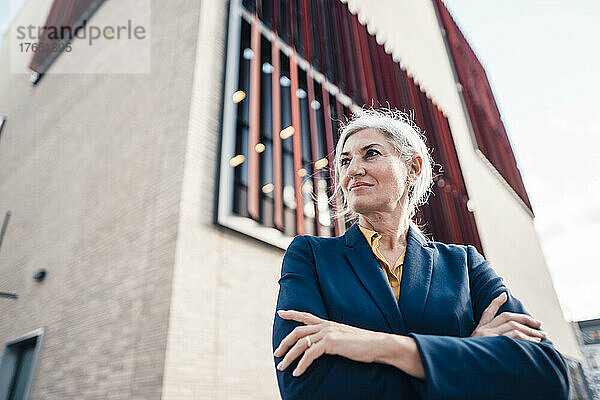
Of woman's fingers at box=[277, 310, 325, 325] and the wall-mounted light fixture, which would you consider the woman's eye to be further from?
the wall-mounted light fixture

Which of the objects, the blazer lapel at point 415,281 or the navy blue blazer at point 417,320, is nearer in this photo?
the navy blue blazer at point 417,320

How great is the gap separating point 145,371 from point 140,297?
0.97 metres

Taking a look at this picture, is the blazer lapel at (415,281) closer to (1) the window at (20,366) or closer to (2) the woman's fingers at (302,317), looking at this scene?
(2) the woman's fingers at (302,317)

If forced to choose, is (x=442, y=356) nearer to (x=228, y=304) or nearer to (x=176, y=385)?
(x=176, y=385)

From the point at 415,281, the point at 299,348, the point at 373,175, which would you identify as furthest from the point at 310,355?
the point at 373,175

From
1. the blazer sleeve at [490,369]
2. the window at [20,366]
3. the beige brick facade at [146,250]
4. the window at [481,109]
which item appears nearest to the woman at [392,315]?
the blazer sleeve at [490,369]

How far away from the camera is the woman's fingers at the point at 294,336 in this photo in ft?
3.83

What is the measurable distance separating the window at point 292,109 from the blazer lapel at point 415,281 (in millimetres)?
2661

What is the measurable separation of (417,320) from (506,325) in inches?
11.7

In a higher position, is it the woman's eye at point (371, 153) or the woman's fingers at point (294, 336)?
the woman's eye at point (371, 153)

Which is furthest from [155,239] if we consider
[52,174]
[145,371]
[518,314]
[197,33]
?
[52,174]

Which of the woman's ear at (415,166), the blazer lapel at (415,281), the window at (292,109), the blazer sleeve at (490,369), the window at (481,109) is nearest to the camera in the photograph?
the blazer sleeve at (490,369)

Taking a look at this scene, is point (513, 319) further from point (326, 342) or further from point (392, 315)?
point (326, 342)

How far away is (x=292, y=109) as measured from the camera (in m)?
6.62
